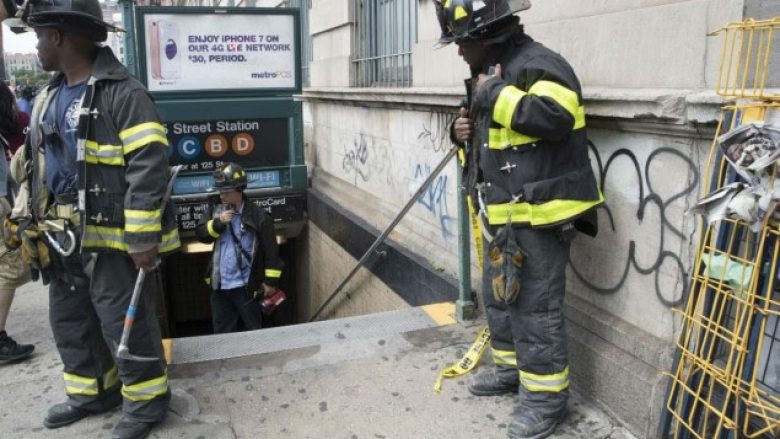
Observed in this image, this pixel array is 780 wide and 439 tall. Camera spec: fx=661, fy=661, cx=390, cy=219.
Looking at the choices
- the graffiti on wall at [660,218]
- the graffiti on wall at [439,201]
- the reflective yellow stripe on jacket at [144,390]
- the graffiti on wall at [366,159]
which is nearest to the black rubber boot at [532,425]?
the graffiti on wall at [660,218]

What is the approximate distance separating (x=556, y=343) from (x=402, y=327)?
152cm

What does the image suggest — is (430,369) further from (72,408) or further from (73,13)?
(73,13)

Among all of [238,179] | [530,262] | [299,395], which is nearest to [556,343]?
[530,262]

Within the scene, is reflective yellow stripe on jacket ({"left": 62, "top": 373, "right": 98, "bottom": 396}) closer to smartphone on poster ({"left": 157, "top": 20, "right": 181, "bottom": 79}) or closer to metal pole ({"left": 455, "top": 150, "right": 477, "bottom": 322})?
metal pole ({"left": 455, "top": 150, "right": 477, "bottom": 322})

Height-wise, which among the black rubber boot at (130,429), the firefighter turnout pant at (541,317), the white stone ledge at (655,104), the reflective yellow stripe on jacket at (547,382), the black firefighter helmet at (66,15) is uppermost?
the black firefighter helmet at (66,15)

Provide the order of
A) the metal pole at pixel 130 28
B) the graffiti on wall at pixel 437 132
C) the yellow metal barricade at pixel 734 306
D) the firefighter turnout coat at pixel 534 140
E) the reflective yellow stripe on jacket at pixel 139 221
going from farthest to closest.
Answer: the metal pole at pixel 130 28, the graffiti on wall at pixel 437 132, the reflective yellow stripe on jacket at pixel 139 221, the firefighter turnout coat at pixel 534 140, the yellow metal barricade at pixel 734 306

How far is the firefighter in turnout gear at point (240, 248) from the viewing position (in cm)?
569

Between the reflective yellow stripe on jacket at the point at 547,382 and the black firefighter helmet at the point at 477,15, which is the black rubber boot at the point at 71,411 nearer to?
the reflective yellow stripe on jacket at the point at 547,382

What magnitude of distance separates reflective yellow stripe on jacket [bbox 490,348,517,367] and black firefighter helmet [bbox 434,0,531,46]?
5.00ft

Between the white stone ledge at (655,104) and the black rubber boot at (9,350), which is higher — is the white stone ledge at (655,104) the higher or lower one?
the higher one

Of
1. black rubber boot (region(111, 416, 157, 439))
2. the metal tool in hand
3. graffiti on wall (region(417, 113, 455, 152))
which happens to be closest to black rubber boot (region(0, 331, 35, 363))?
black rubber boot (region(111, 416, 157, 439))

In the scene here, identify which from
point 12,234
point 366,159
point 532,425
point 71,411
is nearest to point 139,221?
point 12,234

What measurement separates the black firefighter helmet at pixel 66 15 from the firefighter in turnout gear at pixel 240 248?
2759 millimetres

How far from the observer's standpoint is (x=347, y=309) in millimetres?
7348
